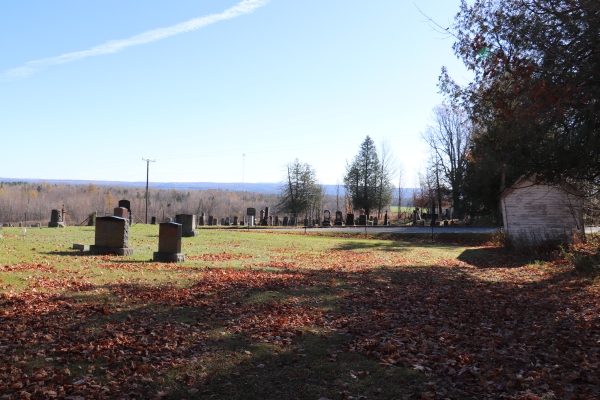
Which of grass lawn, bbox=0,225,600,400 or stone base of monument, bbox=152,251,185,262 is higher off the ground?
stone base of monument, bbox=152,251,185,262

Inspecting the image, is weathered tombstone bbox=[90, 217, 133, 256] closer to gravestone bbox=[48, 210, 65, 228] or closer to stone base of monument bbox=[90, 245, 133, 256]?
stone base of monument bbox=[90, 245, 133, 256]

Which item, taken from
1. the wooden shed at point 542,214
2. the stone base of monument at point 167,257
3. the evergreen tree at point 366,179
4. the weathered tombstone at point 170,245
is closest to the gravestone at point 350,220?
the evergreen tree at point 366,179

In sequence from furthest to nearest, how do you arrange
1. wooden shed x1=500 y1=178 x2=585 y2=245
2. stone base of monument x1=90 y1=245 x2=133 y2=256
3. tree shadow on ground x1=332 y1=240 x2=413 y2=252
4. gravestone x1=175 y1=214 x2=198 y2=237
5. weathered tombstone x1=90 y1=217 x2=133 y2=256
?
tree shadow on ground x1=332 y1=240 x2=413 y2=252 < gravestone x1=175 y1=214 x2=198 y2=237 < wooden shed x1=500 y1=178 x2=585 y2=245 < weathered tombstone x1=90 y1=217 x2=133 y2=256 < stone base of monument x1=90 y1=245 x2=133 y2=256

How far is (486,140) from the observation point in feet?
55.4

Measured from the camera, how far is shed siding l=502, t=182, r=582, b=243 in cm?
2362

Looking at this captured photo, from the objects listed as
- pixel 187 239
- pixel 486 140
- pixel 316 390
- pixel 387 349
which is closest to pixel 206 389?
pixel 316 390

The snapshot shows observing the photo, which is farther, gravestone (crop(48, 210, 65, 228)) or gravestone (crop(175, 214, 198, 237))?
gravestone (crop(48, 210, 65, 228))

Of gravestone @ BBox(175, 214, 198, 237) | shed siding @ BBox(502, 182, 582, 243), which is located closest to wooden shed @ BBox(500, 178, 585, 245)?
shed siding @ BBox(502, 182, 582, 243)

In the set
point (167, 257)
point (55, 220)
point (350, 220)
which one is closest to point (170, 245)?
point (167, 257)

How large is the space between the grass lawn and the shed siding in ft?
34.8

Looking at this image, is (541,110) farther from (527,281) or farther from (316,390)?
(316,390)

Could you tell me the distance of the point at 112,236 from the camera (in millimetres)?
16578

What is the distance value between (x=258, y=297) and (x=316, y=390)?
473 cm

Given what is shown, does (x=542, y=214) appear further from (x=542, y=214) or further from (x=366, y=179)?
(x=366, y=179)
